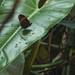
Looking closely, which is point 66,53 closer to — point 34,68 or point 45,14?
point 34,68

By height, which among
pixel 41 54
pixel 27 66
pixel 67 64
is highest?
pixel 27 66

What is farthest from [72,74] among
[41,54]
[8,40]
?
[8,40]

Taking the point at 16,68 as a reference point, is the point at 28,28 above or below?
above

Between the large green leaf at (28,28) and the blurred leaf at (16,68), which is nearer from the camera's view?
the large green leaf at (28,28)

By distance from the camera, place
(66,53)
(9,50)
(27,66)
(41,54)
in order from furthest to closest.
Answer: (41,54) → (66,53) → (27,66) → (9,50)

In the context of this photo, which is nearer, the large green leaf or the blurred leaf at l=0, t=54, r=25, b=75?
the large green leaf

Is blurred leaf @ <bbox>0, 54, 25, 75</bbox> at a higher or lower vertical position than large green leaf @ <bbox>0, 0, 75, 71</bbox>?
lower

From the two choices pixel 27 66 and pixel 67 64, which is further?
pixel 67 64

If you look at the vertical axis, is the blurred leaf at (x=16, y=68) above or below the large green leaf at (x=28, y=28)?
below
